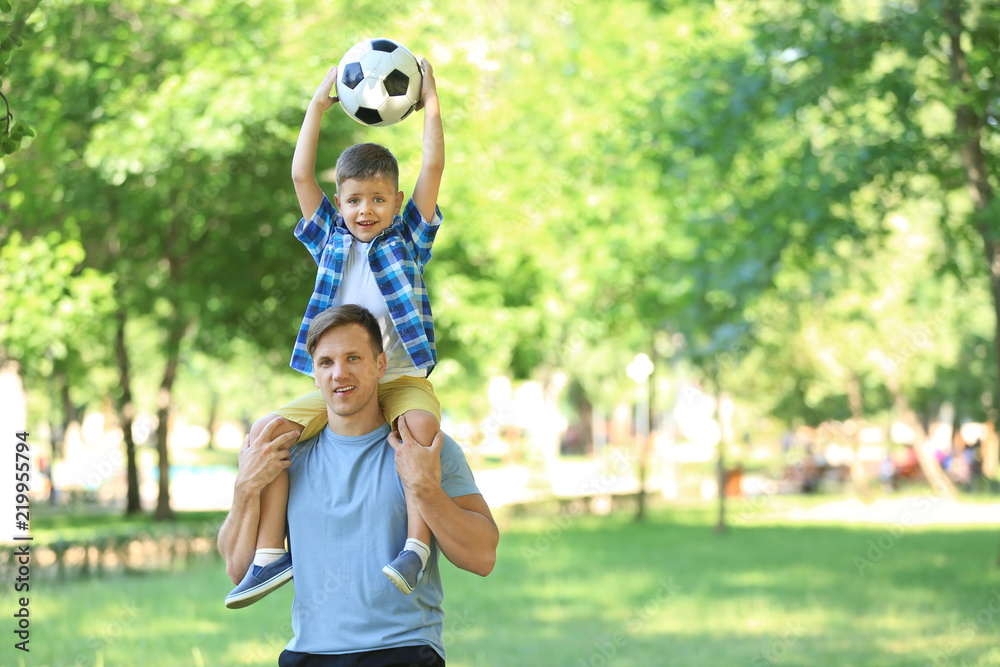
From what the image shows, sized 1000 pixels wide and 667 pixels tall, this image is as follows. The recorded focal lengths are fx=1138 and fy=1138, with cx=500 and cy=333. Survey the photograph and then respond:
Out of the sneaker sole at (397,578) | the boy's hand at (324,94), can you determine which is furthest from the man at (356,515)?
the boy's hand at (324,94)

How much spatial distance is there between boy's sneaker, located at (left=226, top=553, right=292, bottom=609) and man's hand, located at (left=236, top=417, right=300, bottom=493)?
0.88ft

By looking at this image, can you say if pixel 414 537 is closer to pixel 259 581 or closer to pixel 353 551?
pixel 353 551

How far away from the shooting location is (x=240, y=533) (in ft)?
11.7

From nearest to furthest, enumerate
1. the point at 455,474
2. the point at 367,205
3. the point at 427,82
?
1. the point at 455,474
2. the point at 367,205
3. the point at 427,82

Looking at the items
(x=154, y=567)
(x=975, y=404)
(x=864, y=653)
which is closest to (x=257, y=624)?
(x=154, y=567)

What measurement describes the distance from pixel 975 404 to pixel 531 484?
76.8ft

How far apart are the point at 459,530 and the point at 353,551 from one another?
336 mm

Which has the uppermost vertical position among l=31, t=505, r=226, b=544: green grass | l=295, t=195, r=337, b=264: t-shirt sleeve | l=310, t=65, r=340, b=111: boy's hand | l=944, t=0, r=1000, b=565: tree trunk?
l=944, t=0, r=1000, b=565: tree trunk

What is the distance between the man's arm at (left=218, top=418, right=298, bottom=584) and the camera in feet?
11.4

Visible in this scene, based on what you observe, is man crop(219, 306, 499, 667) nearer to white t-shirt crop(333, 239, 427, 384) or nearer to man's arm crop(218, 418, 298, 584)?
man's arm crop(218, 418, 298, 584)

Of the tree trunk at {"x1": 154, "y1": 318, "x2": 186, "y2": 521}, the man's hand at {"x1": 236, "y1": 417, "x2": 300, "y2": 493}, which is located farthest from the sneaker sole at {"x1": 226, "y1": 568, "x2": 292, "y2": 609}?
the tree trunk at {"x1": 154, "y1": 318, "x2": 186, "y2": 521}

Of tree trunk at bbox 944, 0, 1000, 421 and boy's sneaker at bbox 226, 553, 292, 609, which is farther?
tree trunk at bbox 944, 0, 1000, 421

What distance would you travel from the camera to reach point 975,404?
4291 cm

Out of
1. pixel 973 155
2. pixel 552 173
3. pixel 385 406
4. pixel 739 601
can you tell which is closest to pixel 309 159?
pixel 385 406
